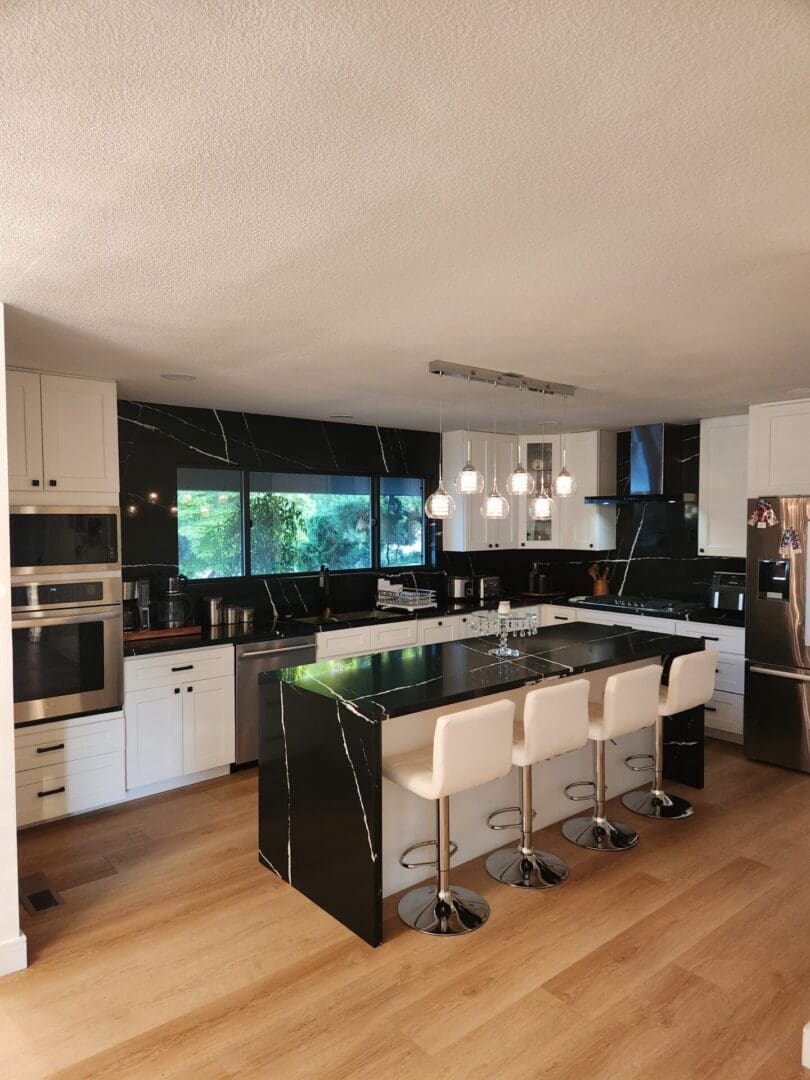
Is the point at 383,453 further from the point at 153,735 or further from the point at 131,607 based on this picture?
the point at 153,735

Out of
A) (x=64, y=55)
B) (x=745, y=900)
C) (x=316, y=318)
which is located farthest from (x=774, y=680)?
(x=64, y=55)

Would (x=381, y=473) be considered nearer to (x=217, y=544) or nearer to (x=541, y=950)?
(x=217, y=544)

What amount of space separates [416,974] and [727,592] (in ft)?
12.8

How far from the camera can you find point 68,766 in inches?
152

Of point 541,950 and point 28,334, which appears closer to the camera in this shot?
point 541,950

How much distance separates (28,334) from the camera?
2.98 meters

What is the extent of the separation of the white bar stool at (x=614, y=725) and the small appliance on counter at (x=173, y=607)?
2.65 m

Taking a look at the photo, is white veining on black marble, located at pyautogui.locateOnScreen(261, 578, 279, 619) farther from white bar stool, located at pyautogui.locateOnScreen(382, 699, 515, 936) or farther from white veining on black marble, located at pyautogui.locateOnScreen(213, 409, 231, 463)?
white bar stool, located at pyautogui.locateOnScreen(382, 699, 515, 936)

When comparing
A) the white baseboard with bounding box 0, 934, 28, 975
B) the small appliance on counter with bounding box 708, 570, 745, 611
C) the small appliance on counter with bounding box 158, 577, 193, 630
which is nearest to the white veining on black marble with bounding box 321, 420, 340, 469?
the small appliance on counter with bounding box 158, 577, 193, 630

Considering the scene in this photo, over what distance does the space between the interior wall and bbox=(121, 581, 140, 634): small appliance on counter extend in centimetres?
191

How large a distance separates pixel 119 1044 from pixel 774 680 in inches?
165

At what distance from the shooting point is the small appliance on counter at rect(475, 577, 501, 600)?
6461 millimetres

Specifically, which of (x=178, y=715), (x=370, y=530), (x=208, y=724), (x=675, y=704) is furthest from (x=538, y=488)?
(x=178, y=715)

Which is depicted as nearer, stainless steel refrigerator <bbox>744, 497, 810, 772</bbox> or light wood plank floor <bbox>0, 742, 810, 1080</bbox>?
light wood plank floor <bbox>0, 742, 810, 1080</bbox>
